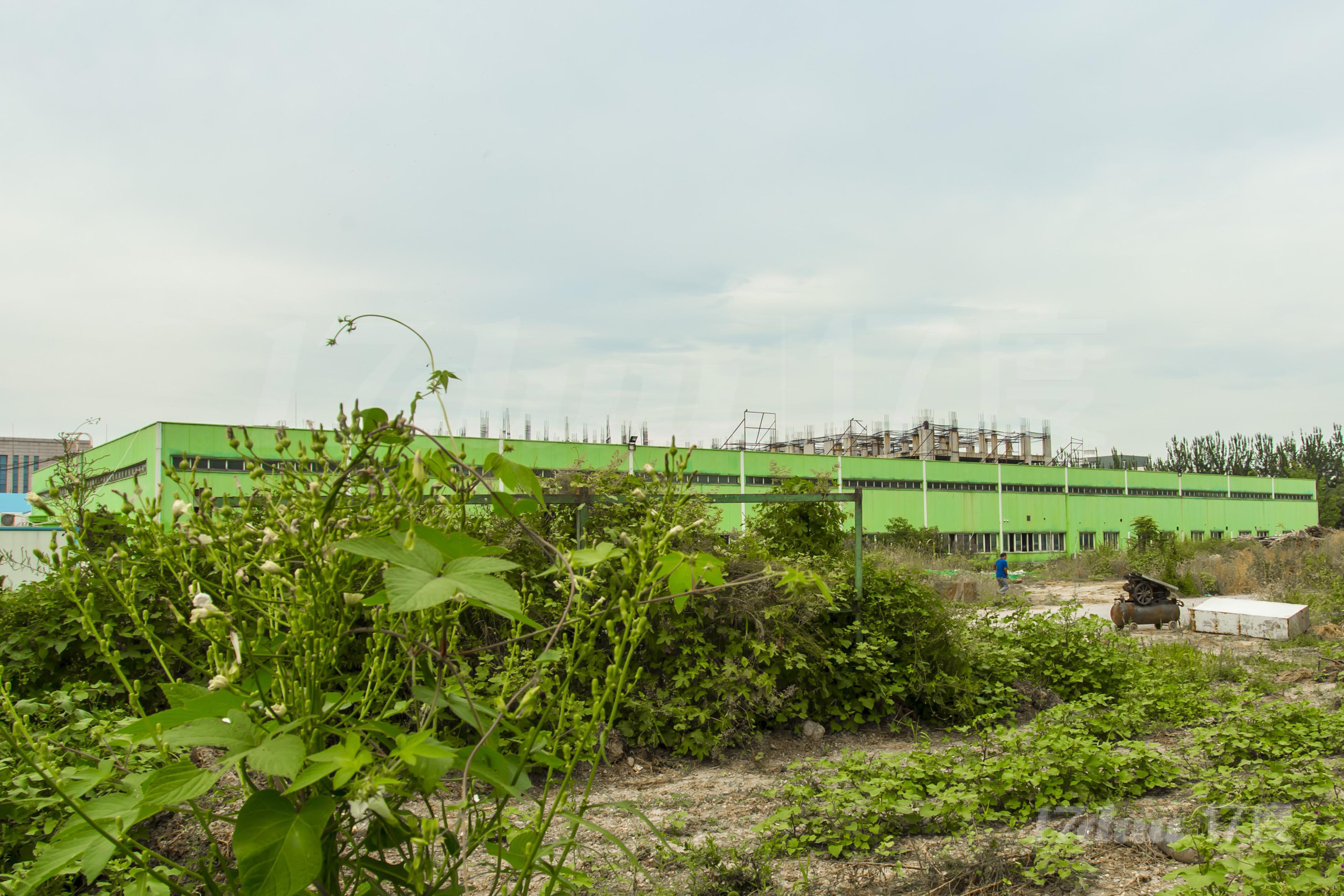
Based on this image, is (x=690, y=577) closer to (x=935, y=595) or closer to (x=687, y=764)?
(x=687, y=764)

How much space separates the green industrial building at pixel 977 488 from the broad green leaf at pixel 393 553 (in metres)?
16.1

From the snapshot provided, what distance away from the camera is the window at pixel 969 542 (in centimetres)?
3019

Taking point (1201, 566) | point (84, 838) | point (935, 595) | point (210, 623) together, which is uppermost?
point (210, 623)

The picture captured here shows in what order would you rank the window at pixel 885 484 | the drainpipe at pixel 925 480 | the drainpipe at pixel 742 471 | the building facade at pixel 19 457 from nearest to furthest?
the drainpipe at pixel 742 471 → the window at pixel 885 484 → the drainpipe at pixel 925 480 → the building facade at pixel 19 457

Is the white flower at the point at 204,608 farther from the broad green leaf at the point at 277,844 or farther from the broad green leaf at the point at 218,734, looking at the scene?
the broad green leaf at the point at 277,844

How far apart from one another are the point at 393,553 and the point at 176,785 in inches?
16.9

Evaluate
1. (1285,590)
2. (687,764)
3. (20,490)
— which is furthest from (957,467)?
(20,490)

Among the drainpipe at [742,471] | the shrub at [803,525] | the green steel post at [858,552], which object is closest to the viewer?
the green steel post at [858,552]

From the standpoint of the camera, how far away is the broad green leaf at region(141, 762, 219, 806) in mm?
983

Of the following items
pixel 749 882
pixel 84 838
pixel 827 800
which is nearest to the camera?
pixel 84 838

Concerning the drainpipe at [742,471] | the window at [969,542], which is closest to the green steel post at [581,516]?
the drainpipe at [742,471]

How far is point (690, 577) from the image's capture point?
1.23 meters

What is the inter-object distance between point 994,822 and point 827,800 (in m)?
0.76

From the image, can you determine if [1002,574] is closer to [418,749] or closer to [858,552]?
[858,552]
